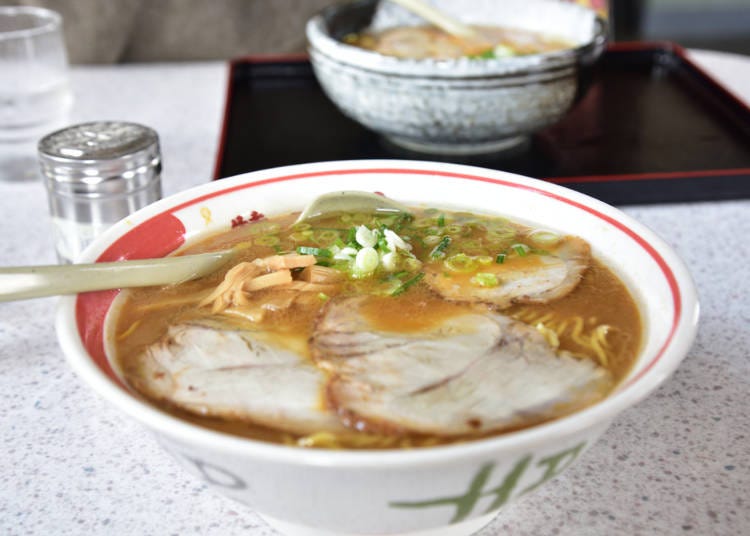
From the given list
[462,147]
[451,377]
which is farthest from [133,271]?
[462,147]

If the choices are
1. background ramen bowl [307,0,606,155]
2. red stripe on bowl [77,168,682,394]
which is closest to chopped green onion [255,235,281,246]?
red stripe on bowl [77,168,682,394]

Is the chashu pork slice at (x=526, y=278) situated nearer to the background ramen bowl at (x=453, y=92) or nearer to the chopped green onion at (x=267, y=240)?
the chopped green onion at (x=267, y=240)

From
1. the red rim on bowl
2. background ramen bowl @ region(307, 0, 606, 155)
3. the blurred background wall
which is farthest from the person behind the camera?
the blurred background wall

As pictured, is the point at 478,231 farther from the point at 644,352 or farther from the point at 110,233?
the point at 110,233

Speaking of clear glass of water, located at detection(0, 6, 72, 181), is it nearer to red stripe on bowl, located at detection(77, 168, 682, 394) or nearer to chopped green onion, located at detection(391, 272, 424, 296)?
red stripe on bowl, located at detection(77, 168, 682, 394)

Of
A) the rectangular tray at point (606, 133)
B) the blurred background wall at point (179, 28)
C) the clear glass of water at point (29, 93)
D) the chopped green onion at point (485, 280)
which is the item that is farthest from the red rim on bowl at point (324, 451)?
the blurred background wall at point (179, 28)

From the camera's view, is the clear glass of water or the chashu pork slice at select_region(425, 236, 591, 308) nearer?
the chashu pork slice at select_region(425, 236, 591, 308)
